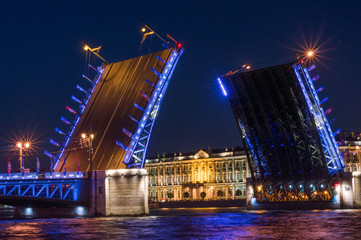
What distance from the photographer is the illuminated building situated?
110438 millimetres

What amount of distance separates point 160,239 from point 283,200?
35.0 m

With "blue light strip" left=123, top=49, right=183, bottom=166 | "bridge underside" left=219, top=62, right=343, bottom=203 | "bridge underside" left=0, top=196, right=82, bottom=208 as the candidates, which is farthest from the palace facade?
"bridge underside" left=0, top=196, right=82, bottom=208

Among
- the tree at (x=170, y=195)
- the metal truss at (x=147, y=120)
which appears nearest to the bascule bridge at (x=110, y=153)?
the metal truss at (x=147, y=120)

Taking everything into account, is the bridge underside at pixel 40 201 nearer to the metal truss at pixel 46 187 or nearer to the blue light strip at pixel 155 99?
the metal truss at pixel 46 187

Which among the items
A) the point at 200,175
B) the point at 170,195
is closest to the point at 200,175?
the point at 200,175

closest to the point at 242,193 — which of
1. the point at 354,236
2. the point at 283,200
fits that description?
the point at 283,200

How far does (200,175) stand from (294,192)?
212 feet

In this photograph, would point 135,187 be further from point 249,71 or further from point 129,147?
point 249,71

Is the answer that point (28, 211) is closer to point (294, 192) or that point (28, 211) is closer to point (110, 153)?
point (110, 153)

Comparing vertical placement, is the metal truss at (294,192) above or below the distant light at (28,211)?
above

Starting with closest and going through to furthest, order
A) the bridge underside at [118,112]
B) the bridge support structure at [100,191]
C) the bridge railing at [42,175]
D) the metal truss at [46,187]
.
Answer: the metal truss at [46,187] → the bridge railing at [42,175] → the bridge support structure at [100,191] → the bridge underside at [118,112]

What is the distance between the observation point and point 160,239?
21.5 m

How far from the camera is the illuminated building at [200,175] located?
110m

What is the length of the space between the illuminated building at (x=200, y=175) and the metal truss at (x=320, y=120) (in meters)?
57.1
